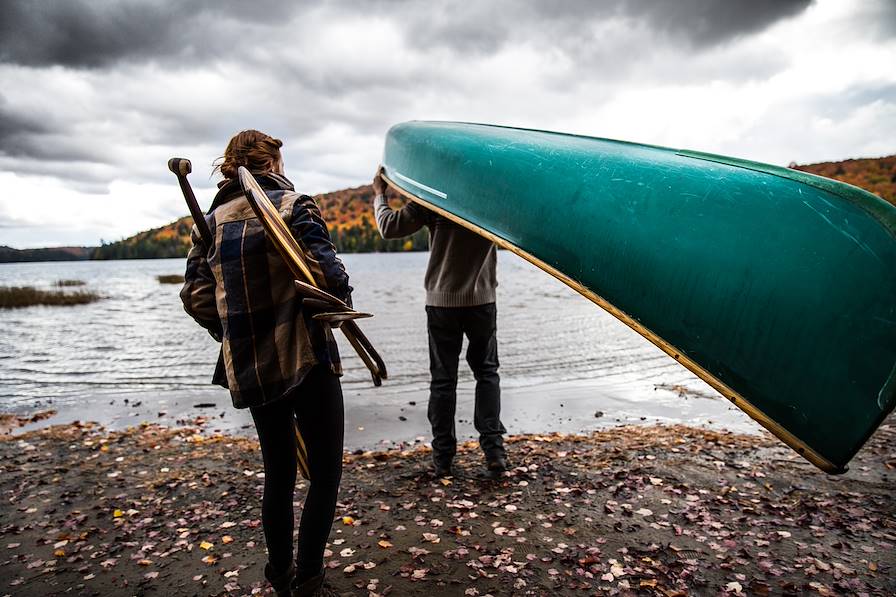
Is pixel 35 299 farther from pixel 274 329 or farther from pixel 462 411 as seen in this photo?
pixel 274 329

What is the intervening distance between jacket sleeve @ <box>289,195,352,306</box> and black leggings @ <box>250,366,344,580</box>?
340 millimetres

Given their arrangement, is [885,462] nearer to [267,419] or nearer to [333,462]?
[333,462]

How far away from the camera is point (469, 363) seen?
3.74m

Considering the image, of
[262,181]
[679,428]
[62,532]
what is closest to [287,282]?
[262,181]

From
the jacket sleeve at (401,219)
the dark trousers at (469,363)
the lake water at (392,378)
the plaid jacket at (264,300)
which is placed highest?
the jacket sleeve at (401,219)

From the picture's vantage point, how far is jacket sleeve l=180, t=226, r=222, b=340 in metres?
2.15

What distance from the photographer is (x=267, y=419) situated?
2041mm

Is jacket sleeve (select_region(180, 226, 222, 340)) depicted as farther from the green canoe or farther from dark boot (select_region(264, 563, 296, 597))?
the green canoe

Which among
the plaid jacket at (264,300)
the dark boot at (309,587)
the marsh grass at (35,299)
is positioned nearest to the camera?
the plaid jacket at (264,300)

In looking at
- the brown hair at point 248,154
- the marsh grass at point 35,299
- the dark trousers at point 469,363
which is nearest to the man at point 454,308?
the dark trousers at point 469,363

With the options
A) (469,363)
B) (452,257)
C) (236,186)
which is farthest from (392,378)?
(236,186)

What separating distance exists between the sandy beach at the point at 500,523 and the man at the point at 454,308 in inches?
17.8

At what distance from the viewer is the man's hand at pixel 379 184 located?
12.5 feet

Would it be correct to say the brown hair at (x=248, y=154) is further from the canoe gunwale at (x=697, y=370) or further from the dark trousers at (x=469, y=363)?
the dark trousers at (x=469, y=363)
